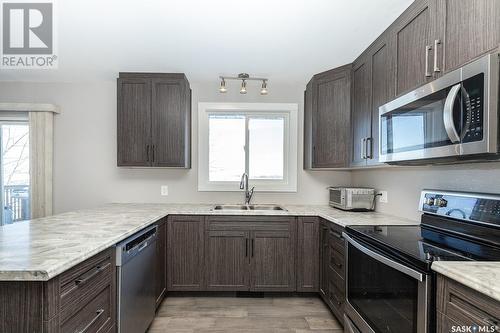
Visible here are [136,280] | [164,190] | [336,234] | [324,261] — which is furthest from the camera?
[164,190]

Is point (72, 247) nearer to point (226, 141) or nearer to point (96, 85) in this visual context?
point (226, 141)

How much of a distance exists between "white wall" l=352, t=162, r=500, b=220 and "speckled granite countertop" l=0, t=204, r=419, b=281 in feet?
0.48

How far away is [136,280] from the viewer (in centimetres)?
188

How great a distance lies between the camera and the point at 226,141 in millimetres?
3422

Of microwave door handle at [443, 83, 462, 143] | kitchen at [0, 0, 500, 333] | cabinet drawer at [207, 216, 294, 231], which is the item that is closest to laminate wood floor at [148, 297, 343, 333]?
kitchen at [0, 0, 500, 333]

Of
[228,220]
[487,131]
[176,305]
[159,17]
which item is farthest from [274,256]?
[159,17]

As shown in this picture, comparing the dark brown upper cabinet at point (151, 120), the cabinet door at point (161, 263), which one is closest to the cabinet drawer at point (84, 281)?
the cabinet door at point (161, 263)

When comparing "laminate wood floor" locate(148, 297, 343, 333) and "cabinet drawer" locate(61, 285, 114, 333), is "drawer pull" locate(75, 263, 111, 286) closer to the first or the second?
"cabinet drawer" locate(61, 285, 114, 333)

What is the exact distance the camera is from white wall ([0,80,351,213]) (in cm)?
332

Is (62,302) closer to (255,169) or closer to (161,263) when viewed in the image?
(161,263)

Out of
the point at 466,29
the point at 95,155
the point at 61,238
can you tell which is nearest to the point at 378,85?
the point at 466,29

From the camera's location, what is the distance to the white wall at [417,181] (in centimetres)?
159

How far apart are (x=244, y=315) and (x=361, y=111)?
2115 millimetres

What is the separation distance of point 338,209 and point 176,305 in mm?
1907
